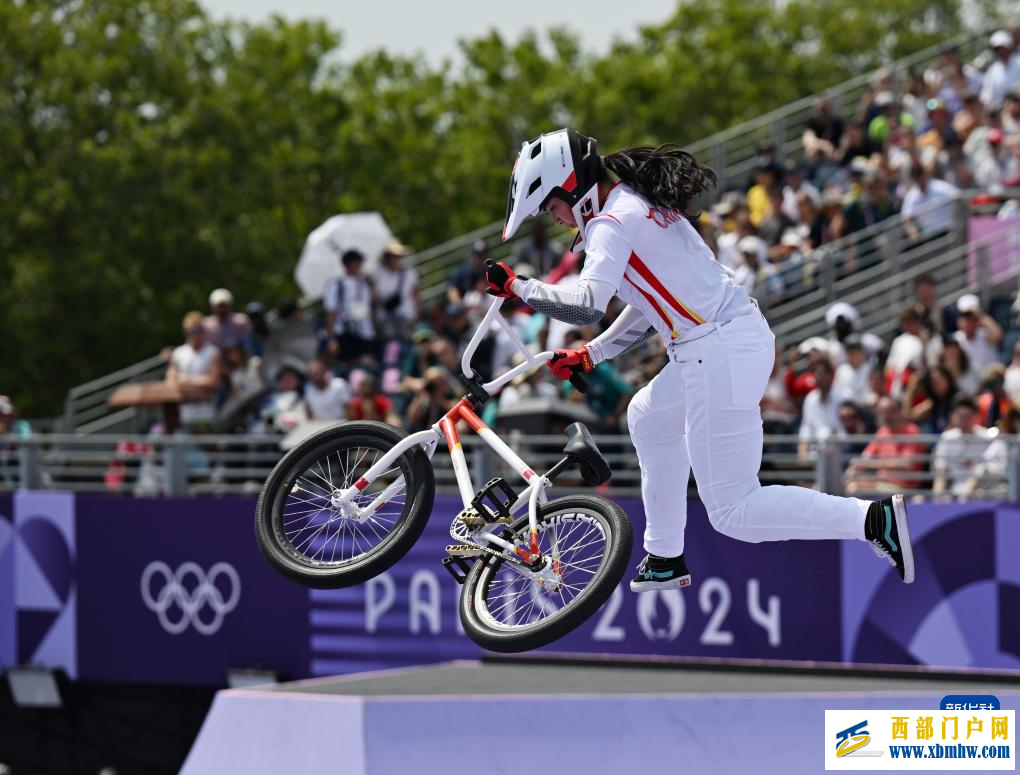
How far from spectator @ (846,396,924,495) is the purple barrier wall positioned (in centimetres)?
36

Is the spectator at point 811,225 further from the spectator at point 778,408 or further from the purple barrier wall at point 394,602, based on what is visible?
the purple barrier wall at point 394,602

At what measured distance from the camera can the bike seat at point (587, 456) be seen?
8.20 meters

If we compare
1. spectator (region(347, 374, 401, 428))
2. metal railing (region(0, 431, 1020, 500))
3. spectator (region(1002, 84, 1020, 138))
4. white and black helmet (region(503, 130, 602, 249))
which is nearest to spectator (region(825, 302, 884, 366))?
metal railing (region(0, 431, 1020, 500))

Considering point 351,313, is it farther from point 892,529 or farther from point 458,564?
point 892,529

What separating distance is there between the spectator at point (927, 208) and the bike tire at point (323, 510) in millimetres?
10025

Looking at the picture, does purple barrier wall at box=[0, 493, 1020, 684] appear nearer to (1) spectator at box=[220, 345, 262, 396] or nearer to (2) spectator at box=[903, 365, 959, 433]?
(2) spectator at box=[903, 365, 959, 433]

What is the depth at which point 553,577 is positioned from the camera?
26.9 ft

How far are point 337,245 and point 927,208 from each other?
608 cm

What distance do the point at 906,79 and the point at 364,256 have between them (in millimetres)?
7750

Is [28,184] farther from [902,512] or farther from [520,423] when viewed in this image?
[902,512]

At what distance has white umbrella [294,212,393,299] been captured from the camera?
19609mm

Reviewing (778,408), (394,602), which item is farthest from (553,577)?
(394,602)

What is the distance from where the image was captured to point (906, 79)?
76.8ft

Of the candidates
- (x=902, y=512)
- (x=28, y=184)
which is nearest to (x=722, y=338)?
(x=902, y=512)
